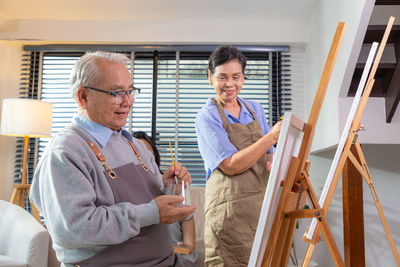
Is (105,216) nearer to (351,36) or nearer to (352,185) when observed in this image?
(352,185)

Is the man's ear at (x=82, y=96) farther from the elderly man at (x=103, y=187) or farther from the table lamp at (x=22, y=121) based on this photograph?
the table lamp at (x=22, y=121)

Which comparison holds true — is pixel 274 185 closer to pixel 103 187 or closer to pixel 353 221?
pixel 103 187

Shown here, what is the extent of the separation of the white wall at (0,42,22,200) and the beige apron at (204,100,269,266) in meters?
2.91

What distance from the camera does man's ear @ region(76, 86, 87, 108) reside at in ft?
4.17

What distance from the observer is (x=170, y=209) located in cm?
116

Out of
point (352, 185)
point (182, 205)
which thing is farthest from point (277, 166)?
point (352, 185)

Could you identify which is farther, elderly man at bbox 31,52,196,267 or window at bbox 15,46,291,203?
window at bbox 15,46,291,203

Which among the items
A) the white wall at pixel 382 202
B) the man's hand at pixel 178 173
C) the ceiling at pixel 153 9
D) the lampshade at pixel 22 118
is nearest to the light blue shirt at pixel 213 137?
the man's hand at pixel 178 173

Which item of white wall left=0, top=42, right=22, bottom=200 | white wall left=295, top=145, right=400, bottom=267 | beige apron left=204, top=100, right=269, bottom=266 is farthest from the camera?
white wall left=0, top=42, right=22, bottom=200

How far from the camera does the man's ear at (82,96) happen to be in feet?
4.17

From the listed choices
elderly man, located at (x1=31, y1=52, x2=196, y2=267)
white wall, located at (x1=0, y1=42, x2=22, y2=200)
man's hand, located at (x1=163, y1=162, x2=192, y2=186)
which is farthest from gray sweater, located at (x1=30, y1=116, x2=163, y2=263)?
white wall, located at (x1=0, y1=42, x2=22, y2=200)

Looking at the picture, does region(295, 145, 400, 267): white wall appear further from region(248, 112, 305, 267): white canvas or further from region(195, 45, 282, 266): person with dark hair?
region(248, 112, 305, 267): white canvas

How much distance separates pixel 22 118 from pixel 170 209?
8.64ft

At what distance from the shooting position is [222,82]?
182 centimetres
